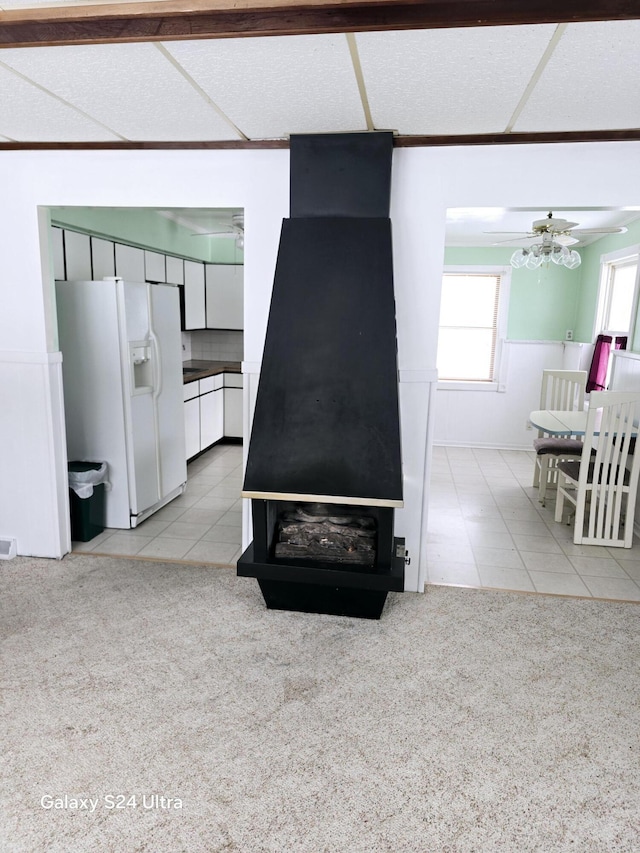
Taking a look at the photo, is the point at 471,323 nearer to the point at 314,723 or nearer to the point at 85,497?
the point at 85,497

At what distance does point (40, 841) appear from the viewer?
5.28 feet

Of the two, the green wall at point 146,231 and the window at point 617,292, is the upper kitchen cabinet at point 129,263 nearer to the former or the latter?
the green wall at point 146,231

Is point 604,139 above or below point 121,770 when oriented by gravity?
above

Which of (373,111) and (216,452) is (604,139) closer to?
(373,111)

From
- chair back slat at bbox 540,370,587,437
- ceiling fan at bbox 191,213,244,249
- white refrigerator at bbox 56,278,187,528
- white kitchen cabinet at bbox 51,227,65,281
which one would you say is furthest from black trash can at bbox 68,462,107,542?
chair back slat at bbox 540,370,587,437

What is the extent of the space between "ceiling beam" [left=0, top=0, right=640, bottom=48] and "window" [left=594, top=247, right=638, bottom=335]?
12.1 ft

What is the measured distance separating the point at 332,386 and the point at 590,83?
142cm

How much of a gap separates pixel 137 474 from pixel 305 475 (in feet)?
5.93

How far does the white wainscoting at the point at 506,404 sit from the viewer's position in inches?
248

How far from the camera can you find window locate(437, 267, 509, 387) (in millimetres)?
6387

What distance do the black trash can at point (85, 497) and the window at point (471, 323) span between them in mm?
4082

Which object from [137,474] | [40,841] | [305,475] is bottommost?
[40,841]

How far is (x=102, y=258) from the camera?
430 centimetres

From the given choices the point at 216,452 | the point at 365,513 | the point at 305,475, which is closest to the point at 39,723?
the point at 305,475
